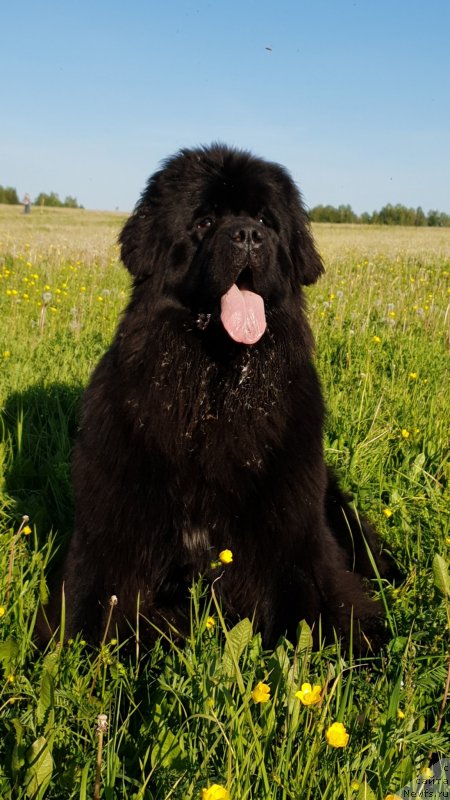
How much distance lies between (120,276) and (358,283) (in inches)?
122

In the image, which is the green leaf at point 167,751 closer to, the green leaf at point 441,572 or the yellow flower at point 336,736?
the yellow flower at point 336,736

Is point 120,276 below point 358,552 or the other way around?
the other way around

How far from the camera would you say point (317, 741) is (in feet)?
4.77

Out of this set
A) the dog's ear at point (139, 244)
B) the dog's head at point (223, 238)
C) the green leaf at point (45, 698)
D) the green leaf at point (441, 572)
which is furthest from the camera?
the dog's ear at point (139, 244)

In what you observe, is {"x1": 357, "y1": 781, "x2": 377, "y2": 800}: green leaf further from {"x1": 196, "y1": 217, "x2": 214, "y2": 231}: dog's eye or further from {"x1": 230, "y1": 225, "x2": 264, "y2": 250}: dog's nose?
{"x1": 196, "y1": 217, "x2": 214, "y2": 231}: dog's eye

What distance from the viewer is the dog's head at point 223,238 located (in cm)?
246

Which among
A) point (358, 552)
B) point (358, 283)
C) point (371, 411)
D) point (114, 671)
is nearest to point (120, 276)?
point (358, 283)

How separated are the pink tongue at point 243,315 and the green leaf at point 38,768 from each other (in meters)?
1.39

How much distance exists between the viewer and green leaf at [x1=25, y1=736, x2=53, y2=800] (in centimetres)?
141

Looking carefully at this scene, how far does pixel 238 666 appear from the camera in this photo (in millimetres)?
1600

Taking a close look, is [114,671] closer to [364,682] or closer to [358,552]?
[364,682]

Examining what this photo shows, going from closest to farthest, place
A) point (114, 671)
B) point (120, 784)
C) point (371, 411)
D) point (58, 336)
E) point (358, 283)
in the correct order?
point (120, 784)
point (114, 671)
point (371, 411)
point (58, 336)
point (358, 283)

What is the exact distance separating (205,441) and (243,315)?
45cm

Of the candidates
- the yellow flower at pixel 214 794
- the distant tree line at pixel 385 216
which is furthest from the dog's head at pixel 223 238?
the distant tree line at pixel 385 216
